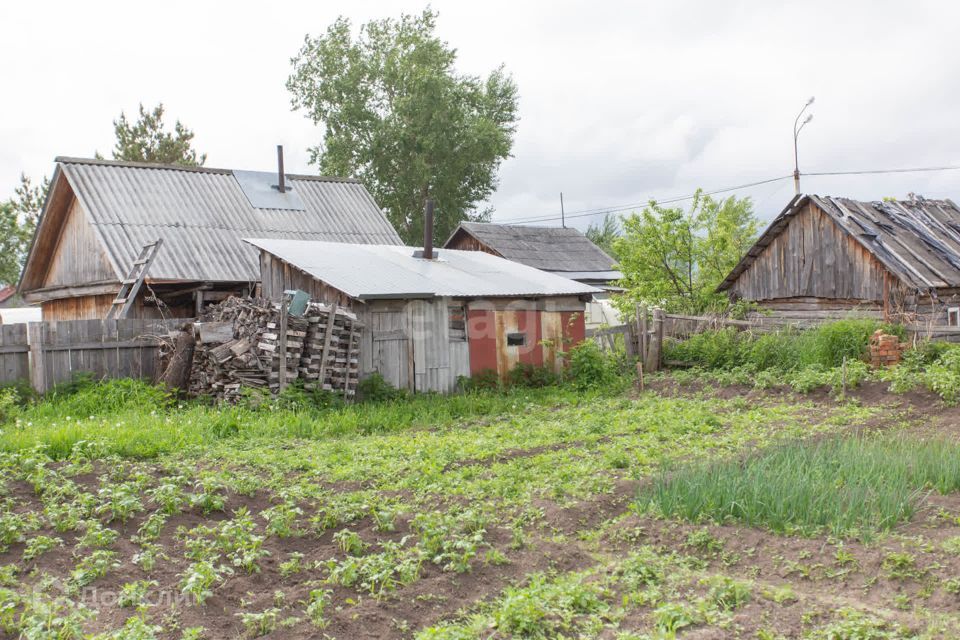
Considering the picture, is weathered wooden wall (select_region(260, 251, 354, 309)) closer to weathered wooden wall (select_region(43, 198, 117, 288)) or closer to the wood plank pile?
the wood plank pile

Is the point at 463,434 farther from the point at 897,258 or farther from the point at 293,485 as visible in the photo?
the point at 897,258

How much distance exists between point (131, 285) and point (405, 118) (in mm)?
22270

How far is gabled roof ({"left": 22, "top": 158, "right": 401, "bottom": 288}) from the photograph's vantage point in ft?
61.9

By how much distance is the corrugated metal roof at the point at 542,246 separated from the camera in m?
31.4

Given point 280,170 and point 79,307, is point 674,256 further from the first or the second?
point 79,307

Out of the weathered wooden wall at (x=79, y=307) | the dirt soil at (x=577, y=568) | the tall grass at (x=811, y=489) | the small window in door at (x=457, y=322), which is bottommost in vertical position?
the dirt soil at (x=577, y=568)

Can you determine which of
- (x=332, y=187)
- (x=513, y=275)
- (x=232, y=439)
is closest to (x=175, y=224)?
(x=332, y=187)

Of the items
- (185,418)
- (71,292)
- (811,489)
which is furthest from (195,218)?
(811,489)

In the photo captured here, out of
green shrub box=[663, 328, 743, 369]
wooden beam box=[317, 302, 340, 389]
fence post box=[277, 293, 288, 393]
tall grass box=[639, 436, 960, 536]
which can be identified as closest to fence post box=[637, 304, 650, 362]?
green shrub box=[663, 328, 743, 369]

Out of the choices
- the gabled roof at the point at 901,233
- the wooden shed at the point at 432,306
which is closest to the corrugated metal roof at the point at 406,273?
the wooden shed at the point at 432,306

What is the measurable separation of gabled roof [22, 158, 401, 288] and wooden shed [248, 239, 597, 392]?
341 cm

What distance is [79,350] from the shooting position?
1395 centimetres

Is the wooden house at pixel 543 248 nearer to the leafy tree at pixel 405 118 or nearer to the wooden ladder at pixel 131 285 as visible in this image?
the leafy tree at pixel 405 118

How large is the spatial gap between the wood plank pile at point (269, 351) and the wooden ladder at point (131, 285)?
3490 millimetres
